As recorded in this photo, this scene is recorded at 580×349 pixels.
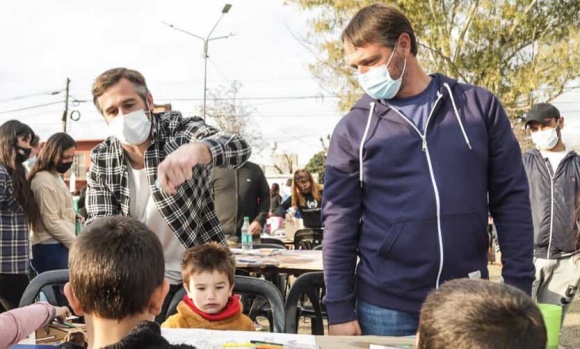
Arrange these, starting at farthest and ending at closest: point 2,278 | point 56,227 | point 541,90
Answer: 1. point 541,90
2. point 56,227
3. point 2,278

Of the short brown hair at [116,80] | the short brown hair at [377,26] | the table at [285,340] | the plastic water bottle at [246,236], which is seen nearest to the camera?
the table at [285,340]

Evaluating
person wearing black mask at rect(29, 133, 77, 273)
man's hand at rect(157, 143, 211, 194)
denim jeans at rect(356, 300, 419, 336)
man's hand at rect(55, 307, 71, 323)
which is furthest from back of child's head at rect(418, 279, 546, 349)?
person wearing black mask at rect(29, 133, 77, 273)

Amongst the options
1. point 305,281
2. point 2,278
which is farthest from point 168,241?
point 2,278

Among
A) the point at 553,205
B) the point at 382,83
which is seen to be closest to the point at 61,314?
the point at 382,83

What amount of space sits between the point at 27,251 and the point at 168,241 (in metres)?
2.41

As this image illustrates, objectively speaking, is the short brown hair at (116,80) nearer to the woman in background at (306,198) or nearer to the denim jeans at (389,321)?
the denim jeans at (389,321)

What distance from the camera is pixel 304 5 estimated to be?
1555cm

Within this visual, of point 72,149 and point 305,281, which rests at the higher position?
point 72,149

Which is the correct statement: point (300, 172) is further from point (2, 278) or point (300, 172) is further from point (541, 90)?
point (541, 90)

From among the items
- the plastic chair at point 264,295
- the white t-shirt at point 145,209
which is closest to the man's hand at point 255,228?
the plastic chair at point 264,295

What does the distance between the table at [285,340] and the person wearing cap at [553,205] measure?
318 cm

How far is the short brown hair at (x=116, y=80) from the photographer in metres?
2.81

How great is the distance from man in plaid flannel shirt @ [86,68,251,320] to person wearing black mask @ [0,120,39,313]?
7.04ft

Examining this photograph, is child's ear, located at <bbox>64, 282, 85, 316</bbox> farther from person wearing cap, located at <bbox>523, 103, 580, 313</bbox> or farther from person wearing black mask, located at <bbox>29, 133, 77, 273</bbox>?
person wearing cap, located at <bbox>523, 103, 580, 313</bbox>
